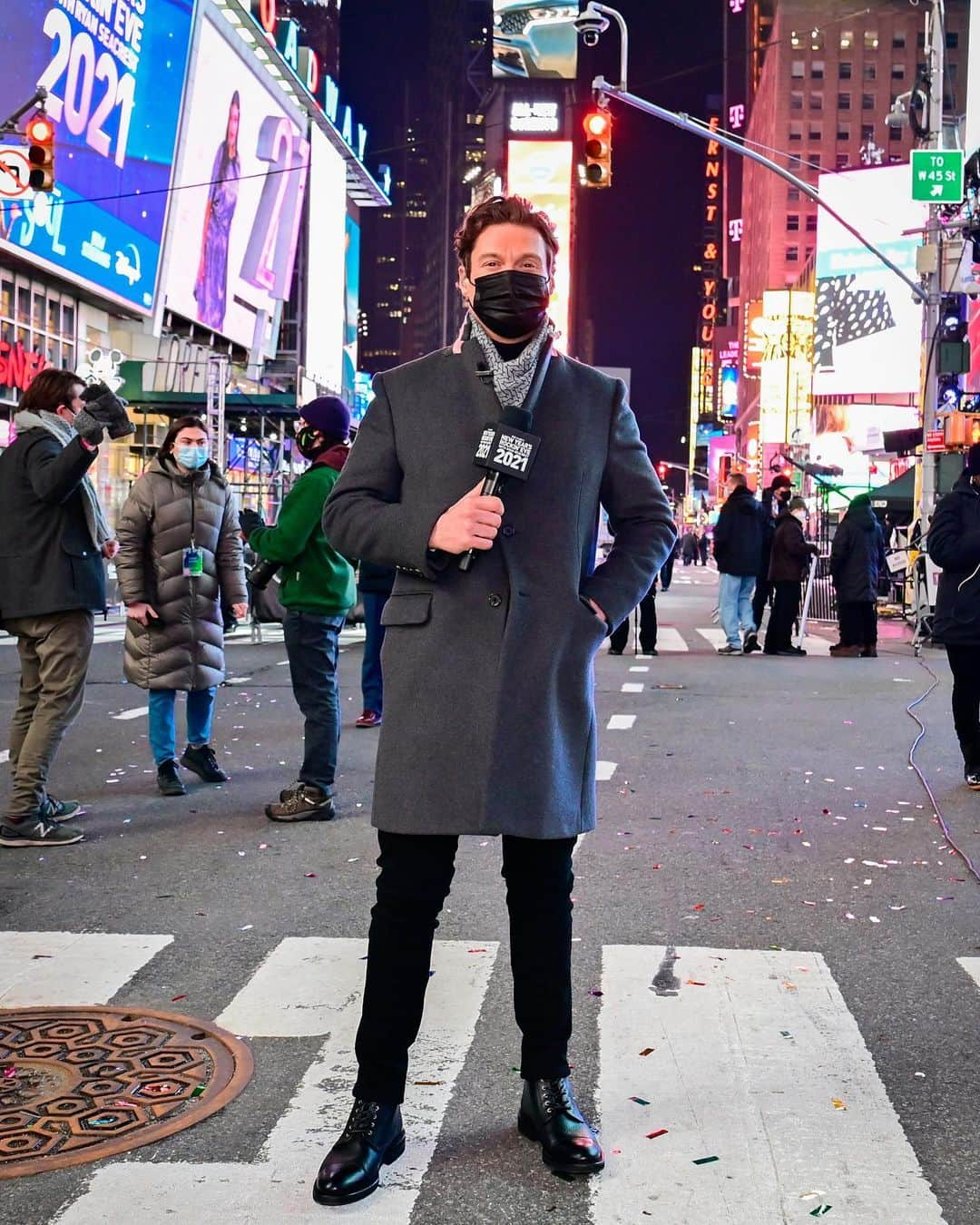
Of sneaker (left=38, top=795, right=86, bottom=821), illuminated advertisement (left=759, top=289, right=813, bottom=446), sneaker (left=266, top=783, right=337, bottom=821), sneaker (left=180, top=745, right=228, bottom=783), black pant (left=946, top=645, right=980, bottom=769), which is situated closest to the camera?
sneaker (left=38, top=795, right=86, bottom=821)

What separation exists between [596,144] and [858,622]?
668 centimetres

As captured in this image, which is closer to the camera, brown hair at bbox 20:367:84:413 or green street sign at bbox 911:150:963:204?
brown hair at bbox 20:367:84:413

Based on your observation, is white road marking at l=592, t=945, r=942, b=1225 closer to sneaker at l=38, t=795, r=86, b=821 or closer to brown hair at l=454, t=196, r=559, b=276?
brown hair at l=454, t=196, r=559, b=276

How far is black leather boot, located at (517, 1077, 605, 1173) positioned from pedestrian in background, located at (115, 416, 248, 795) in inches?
209

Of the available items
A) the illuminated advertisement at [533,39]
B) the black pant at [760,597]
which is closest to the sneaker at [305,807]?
the black pant at [760,597]

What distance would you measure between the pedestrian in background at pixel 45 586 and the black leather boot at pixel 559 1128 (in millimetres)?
4135

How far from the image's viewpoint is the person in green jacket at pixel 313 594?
309 inches

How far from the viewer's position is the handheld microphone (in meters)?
3.32

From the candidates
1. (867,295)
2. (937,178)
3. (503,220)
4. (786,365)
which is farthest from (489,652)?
(786,365)

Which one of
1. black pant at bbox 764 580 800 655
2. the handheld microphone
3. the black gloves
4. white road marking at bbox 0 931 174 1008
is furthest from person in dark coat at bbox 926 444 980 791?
black pant at bbox 764 580 800 655

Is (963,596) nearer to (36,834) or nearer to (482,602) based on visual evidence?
(36,834)

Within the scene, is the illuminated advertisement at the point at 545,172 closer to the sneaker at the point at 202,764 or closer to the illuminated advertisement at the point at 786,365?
the illuminated advertisement at the point at 786,365

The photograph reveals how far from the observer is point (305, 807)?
779 cm

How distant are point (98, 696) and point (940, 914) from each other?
9202 millimetres
